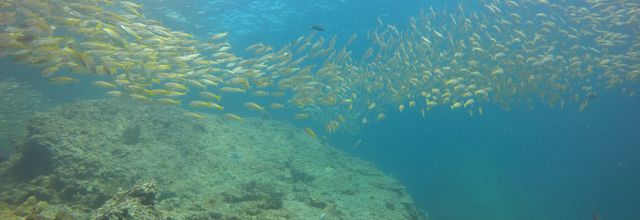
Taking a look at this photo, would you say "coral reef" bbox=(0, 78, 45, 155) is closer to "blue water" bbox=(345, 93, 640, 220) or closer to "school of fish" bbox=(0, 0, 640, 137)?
"school of fish" bbox=(0, 0, 640, 137)

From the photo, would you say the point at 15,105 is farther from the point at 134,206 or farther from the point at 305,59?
the point at 134,206

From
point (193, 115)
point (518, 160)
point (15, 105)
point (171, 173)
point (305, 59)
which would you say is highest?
point (518, 160)

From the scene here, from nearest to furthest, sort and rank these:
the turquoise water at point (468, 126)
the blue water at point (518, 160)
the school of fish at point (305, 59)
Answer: the school of fish at point (305, 59) → the turquoise water at point (468, 126) → the blue water at point (518, 160)

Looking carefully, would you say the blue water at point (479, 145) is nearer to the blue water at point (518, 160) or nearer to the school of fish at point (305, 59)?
→ the blue water at point (518, 160)

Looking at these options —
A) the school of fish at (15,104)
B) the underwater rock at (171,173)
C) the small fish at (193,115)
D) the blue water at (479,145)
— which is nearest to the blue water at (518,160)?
the blue water at (479,145)

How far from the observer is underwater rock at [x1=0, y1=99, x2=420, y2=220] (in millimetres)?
6273

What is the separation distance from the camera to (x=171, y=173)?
27.9 ft

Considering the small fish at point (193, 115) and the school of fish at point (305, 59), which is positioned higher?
the school of fish at point (305, 59)

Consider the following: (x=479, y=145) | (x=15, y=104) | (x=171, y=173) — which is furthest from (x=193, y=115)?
(x=479, y=145)

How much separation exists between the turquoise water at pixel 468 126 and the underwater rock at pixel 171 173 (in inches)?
312

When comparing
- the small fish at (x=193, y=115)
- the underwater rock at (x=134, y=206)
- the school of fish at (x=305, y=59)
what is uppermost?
the school of fish at (x=305, y=59)

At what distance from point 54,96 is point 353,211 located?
18379 millimetres

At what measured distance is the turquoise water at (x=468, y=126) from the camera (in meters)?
21.7

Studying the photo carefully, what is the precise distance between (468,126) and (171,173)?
54845 mm
